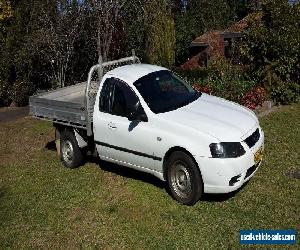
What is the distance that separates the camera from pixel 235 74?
1353cm

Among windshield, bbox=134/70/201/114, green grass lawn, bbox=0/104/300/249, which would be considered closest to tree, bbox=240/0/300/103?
green grass lawn, bbox=0/104/300/249

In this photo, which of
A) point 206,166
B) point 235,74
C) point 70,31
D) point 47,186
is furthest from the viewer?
point 70,31

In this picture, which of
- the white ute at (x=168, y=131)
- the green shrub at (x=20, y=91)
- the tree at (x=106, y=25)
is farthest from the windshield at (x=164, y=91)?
the green shrub at (x=20, y=91)

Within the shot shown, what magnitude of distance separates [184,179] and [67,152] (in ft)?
11.1

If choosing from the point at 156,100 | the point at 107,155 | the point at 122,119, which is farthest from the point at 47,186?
the point at 156,100

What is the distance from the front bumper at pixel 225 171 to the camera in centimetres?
622

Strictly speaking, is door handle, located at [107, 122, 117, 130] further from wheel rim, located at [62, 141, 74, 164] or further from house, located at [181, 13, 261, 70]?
house, located at [181, 13, 261, 70]

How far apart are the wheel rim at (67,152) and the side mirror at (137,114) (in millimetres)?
2371

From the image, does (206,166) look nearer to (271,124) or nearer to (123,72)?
(123,72)

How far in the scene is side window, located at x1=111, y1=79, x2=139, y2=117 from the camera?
7379 millimetres

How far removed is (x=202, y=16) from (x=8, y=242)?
92.0 ft

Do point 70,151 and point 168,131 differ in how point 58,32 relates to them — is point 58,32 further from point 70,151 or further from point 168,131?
point 168,131

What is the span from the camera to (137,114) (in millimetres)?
7152

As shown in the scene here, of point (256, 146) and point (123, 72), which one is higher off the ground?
point (123, 72)
